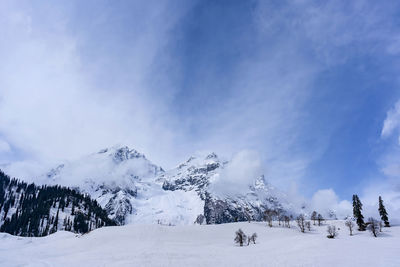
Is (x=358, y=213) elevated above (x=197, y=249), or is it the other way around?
(x=358, y=213)

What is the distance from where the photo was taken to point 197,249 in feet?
204

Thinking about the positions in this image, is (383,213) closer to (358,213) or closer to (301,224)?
(358,213)

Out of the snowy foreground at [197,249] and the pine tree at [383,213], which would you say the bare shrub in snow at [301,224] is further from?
A: the pine tree at [383,213]

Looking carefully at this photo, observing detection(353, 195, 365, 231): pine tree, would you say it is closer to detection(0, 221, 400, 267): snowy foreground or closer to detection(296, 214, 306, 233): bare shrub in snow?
detection(0, 221, 400, 267): snowy foreground

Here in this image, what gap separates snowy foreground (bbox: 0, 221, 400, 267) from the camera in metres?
41.6

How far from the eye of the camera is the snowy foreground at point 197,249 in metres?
41.6

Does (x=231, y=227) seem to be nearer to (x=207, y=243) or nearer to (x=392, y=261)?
(x=207, y=243)

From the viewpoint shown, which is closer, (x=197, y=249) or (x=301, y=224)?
(x=197, y=249)

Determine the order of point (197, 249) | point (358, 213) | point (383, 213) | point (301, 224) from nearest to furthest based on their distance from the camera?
point (197, 249) → point (358, 213) → point (383, 213) → point (301, 224)

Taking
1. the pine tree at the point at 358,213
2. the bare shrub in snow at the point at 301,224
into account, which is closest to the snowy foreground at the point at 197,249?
the bare shrub in snow at the point at 301,224

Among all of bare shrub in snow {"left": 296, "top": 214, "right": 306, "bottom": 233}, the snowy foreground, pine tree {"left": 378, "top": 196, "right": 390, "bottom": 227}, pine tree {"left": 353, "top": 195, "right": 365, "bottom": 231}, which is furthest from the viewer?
bare shrub in snow {"left": 296, "top": 214, "right": 306, "bottom": 233}

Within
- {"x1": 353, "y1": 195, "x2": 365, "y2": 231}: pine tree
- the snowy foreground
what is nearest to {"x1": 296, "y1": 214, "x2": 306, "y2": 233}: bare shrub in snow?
the snowy foreground

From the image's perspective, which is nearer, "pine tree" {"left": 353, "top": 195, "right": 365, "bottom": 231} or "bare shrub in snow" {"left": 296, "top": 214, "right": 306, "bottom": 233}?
"pine tree" {"left": 353, "top": 195, "right": 365, "bottom": 231}

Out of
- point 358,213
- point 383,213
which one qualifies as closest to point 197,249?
point 358,213
